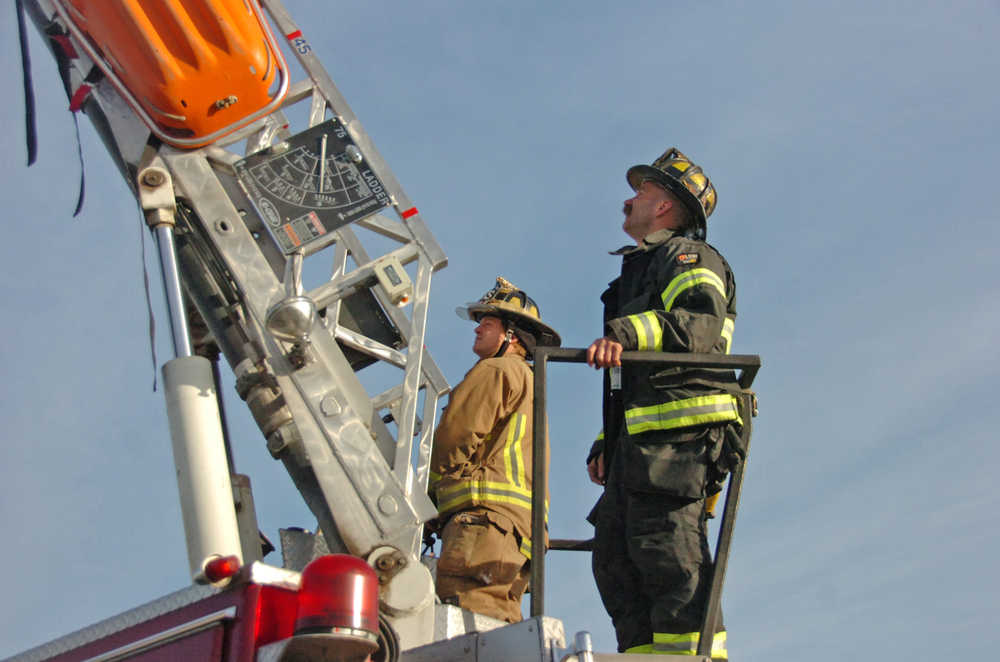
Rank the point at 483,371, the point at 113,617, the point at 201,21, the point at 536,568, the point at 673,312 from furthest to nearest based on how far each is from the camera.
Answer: the point at 483,371 < the point at 201,21 < the point at 673,312 < the point at 536,568 < the point at 113,617

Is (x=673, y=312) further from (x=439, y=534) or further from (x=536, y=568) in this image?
(x=439, y=534)

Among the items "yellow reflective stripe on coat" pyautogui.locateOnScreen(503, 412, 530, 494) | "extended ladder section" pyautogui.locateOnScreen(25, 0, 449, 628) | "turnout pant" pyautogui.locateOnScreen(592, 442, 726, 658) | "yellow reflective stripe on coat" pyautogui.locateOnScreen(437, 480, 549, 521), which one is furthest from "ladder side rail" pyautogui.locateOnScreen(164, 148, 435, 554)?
"yellow reflective stripe on coat" pyautogui.locateOnScreen(503, 412, 530, 494)

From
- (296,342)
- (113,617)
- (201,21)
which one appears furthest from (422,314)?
(113,617)

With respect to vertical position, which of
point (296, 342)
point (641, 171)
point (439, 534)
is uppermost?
point (641, 171)

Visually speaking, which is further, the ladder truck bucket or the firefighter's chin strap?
the firefighter's chin strap

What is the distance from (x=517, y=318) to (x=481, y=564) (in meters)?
1.47

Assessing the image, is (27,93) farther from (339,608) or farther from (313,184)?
(339,608)

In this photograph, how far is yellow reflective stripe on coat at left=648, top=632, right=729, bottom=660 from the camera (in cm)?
349

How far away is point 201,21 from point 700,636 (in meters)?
2.68

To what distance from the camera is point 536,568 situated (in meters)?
3.33

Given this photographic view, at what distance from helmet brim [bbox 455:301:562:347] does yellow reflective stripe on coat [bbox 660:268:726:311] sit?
1.74 meters

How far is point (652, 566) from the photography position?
367 centimetres

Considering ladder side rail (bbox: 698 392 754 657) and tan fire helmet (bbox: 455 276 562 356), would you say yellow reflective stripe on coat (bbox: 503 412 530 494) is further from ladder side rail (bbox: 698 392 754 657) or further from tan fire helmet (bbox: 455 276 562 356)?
ladder side rail (bbox: 698 392 754 657)

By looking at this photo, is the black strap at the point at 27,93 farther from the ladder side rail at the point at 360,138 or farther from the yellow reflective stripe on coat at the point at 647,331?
the yellow reflective stripe on coat at the point at 647,331
